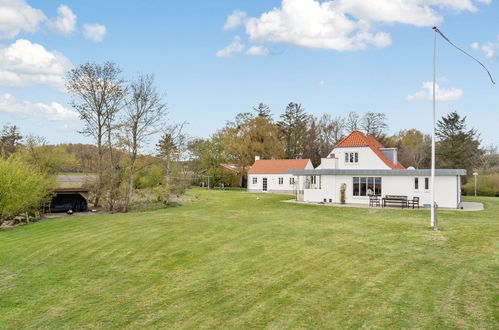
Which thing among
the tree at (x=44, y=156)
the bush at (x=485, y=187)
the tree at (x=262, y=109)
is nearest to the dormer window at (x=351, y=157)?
the bush at (x=485, y=187)

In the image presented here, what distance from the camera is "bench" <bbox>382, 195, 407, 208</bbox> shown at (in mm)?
24172

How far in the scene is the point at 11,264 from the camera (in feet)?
35.8

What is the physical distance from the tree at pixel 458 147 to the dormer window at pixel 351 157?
27341mm

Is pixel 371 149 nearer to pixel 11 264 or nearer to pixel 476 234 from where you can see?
pixel 476 234

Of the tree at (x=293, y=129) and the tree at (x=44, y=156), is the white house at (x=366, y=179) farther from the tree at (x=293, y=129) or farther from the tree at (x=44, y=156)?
the tree at (x=293, y=129)

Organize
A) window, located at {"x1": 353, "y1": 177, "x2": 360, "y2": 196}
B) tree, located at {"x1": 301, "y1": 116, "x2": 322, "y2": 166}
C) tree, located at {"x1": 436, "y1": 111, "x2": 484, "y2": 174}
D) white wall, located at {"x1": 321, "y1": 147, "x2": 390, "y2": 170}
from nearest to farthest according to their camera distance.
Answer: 1. window, located at {"x1": 353, "y1": 177, "x2": 360, "y2": 196}
2. white wall, located at {"x1": 321, "y1": 147, "x2": 390, "y2": 170}
3. tree, located at {"x1": 436, "y1": 111, "x2": 484, "y2": 174}
4. tree, located at {"x1": 301, "y1": 116, "x2": 322, "y2": 166}

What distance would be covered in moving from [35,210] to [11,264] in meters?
12.9

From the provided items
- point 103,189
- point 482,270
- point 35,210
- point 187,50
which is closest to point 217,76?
point 187,50

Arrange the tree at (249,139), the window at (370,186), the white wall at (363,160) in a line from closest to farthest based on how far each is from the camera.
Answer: the window at (370,186)
the white wall at (363,160)
the tree at (249,139)

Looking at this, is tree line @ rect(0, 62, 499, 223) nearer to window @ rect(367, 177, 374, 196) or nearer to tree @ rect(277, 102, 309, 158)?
tree @ rect(277, 102, 309, 158)

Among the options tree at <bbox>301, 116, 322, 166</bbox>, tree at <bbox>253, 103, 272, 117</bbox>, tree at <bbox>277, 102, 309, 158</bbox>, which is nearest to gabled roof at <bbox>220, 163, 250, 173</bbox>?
tree at <bbox>277, 102, 309, 158</bbox>

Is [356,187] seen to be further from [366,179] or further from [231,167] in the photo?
[231,167]

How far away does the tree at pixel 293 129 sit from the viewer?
200 feet

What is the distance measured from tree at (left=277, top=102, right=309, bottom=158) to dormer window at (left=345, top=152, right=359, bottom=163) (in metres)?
31.4
